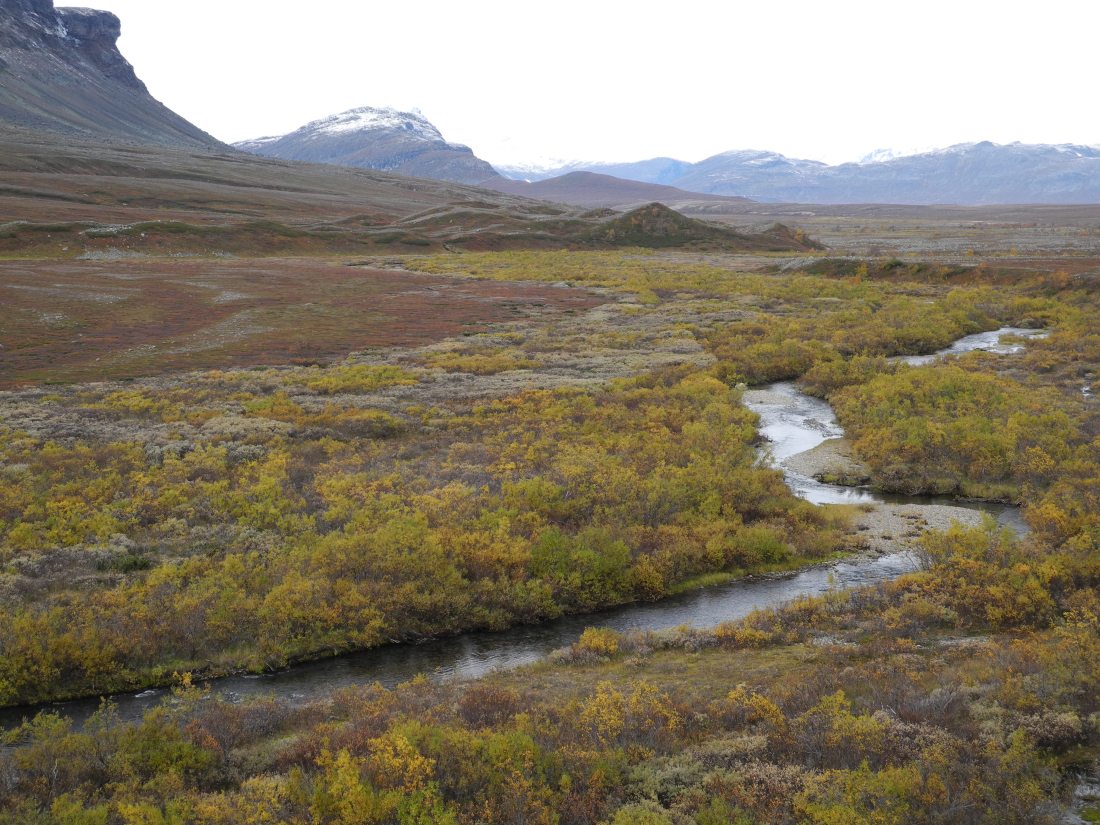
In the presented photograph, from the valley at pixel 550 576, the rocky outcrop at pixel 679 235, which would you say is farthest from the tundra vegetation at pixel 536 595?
the rocky outcrop at pixel 679 235

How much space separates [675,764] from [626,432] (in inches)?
724

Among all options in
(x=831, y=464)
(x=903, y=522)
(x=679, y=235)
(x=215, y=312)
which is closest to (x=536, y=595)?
(x=903, y=522)

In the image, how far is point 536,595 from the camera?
1717 cm

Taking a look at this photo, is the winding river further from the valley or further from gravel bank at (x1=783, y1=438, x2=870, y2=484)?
gravel bank at (x1=783, y1=438, x2=870, y2=484)

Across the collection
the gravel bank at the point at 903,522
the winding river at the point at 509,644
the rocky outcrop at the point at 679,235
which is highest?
the rocky outcrop at the point at 679,235

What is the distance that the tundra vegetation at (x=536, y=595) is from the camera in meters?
9.89

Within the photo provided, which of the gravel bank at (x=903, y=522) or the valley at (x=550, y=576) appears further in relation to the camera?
the gravel bank at (x=903, y=522)

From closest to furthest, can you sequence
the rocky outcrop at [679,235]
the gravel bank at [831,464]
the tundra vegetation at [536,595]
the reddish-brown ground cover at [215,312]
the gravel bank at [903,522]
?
the tundra vegetation at [536,595] < the gravel bank at [903,522] < the gravel bank at [831,464] < the reddish-brown ground cover at [215,312] < the rocky outcrop at [679,235]

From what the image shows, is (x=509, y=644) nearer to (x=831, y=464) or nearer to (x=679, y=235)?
(x=831, y=464)

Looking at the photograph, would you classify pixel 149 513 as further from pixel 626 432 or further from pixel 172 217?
pixel 172 217

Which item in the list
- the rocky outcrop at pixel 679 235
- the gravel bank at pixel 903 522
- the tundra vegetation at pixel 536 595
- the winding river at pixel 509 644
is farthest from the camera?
the rocky outcrop at pixel 679 235

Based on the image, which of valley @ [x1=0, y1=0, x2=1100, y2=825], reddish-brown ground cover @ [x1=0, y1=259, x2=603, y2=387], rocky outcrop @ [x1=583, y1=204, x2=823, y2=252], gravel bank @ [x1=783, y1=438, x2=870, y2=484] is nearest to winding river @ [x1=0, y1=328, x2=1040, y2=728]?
valley @ [x1=0, y1=0, x2=1100, y2=825]

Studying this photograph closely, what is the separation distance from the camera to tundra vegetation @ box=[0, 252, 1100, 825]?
9.89m

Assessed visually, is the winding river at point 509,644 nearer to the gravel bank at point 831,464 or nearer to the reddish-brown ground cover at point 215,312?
the gravel bank at point 831,464
